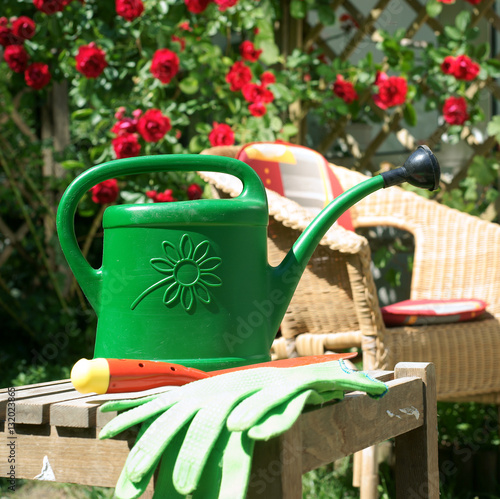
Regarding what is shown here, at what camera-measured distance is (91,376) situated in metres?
0.72

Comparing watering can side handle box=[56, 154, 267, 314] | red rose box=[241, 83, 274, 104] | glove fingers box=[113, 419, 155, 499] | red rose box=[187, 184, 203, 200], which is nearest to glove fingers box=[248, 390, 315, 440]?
glove fingers box=[113, 419, 155, 499]

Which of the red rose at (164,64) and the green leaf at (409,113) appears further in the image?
the green leaf at (409,113)

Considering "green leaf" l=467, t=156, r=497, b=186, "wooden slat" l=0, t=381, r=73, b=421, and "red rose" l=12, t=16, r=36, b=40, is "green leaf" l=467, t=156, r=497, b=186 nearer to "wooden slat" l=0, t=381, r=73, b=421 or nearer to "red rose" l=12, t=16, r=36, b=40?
"red rose" l=12, t=16, r=36, b=40

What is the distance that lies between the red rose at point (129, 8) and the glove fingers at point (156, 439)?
1996 millimetres

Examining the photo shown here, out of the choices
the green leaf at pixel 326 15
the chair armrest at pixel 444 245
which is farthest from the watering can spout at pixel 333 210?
the green leaf at pixel 326 15

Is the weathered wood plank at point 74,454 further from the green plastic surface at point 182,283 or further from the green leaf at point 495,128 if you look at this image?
the green leaf at point 495,128

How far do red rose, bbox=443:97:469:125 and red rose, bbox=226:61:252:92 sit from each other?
796 mm

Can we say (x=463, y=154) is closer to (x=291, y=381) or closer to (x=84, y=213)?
(x=84, y=213)

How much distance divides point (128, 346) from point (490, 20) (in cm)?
251

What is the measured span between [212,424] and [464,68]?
237cm

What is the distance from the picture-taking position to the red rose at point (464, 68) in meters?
2.66

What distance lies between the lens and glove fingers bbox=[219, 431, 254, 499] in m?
0.58

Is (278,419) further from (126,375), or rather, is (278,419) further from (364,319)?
(364,319)

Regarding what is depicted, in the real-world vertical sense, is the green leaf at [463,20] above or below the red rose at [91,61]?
above
